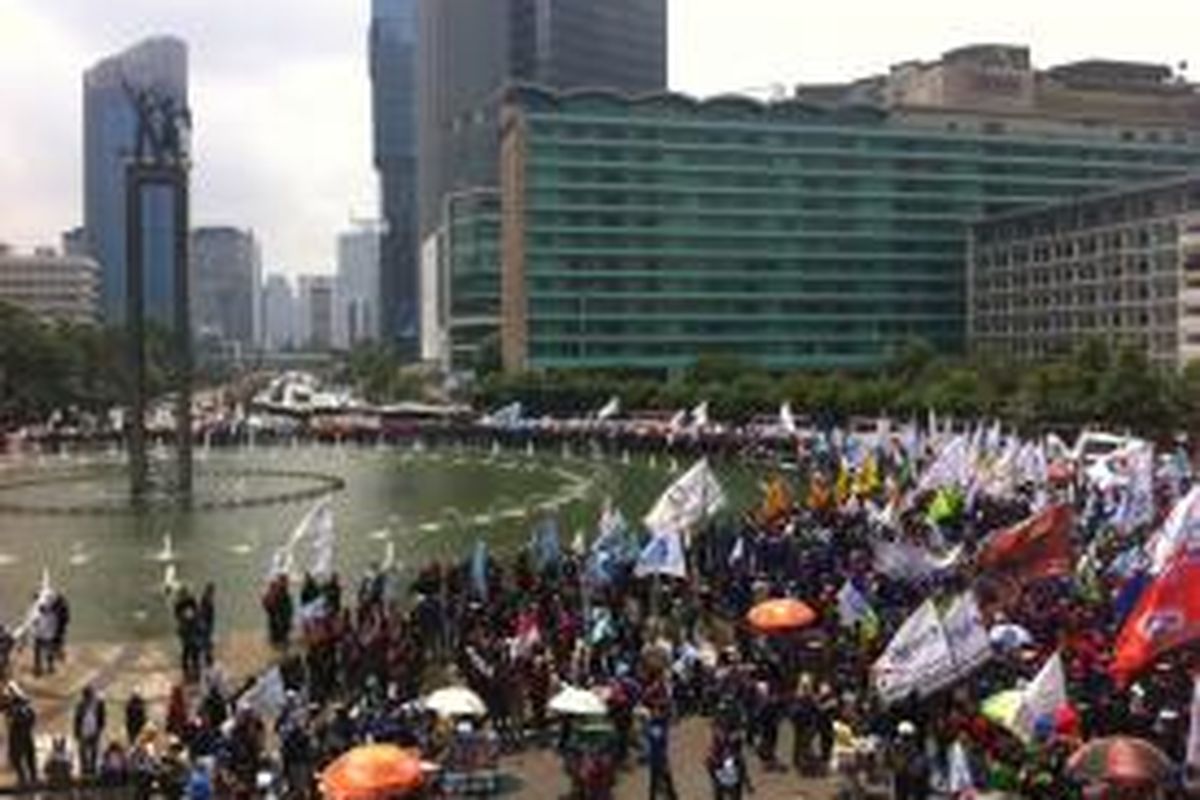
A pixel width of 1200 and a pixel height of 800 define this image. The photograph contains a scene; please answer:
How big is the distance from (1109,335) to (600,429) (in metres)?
73.8

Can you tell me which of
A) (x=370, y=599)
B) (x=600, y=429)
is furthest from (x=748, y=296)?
(x=370, y=599)

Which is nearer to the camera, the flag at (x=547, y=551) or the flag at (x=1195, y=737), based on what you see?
the flag at (x=1195, y=737)

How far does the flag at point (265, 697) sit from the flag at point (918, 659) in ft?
25.4

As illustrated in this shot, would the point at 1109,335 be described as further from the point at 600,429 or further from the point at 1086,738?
the point at 1086,738

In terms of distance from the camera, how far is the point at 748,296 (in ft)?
604

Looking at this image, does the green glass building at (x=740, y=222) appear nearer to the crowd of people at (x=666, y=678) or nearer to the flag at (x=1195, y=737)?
the crowd of people at (x=666, y=678)

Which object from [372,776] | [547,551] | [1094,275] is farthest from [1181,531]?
[1094,275]

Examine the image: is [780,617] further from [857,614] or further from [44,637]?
[44,637]

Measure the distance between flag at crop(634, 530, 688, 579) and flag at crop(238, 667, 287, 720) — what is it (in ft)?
31.1

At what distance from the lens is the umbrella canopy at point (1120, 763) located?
1880 centimetres

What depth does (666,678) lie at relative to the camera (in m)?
27.6

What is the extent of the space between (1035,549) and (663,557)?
6.91 m

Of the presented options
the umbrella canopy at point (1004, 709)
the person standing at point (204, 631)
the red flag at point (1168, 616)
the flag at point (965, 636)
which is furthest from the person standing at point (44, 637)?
the red flag at point (1168, 616)

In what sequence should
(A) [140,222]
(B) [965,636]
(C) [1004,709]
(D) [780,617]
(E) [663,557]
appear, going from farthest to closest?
(A) [140,222], (E) [663,557], (D) [780,617], (B) [965,636], (C) [1004,709]
